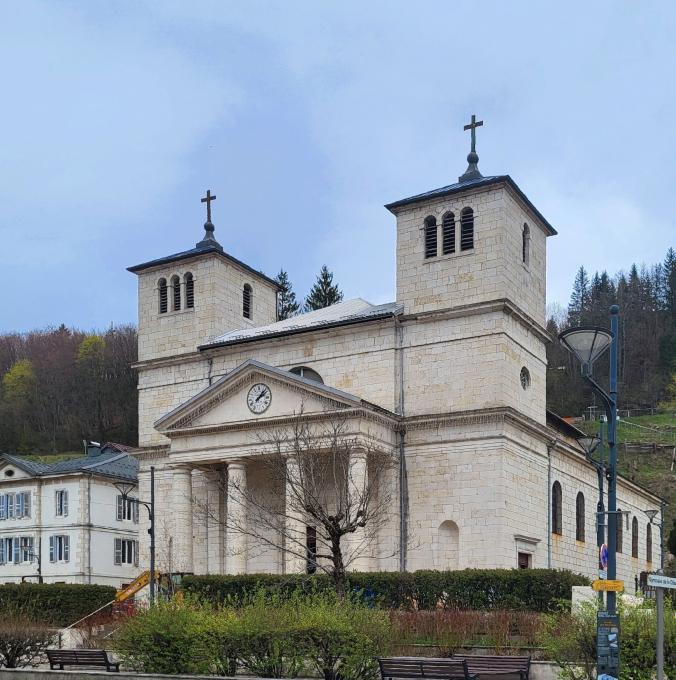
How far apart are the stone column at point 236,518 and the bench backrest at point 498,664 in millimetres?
16585

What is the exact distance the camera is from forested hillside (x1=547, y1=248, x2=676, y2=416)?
105 meters

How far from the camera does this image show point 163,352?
146 ft

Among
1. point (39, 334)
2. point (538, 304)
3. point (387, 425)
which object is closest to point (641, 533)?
point (538, 304)

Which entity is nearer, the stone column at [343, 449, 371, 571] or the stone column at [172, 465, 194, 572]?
the stone column at [343, 449, 371, 571]

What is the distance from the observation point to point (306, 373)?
39875 mm

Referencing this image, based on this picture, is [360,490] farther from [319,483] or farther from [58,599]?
[58,599]

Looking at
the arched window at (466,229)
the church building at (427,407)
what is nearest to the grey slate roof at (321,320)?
the church building at (427,407)

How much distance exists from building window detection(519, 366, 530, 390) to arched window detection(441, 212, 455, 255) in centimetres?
527

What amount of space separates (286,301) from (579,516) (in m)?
56.1

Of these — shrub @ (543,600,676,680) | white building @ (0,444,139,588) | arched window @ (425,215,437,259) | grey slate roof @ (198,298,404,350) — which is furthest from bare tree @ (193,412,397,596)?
white building @ (0,444,139,588)

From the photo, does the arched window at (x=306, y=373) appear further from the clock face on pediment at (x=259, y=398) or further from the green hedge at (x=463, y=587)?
the green hedge at (x=463, y=587)

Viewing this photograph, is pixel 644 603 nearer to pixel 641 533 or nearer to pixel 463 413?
pixel 463 413

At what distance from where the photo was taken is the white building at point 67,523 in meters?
59.4

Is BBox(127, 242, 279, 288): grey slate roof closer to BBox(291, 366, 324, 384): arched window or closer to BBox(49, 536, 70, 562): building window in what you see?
BBox(291, 366, 324, 384): arched window
